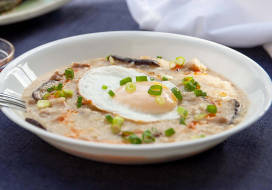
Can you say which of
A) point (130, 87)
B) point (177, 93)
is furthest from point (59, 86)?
point (177, 93)

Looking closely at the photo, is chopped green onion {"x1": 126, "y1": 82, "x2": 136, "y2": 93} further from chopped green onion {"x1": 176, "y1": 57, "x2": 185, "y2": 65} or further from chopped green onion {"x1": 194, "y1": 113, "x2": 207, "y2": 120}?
chopped green onion {"x1": 176, "y1": 57, "x2": 185, "y2": 65}

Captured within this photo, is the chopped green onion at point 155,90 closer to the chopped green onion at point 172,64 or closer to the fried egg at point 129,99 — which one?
A: the fried egg at point 129,99

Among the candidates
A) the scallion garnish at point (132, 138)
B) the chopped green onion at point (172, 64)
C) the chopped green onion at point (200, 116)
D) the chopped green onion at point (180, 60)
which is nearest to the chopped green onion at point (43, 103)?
the scallion garnish at point (132, 138)

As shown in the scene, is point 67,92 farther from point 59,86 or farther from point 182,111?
point 182,111

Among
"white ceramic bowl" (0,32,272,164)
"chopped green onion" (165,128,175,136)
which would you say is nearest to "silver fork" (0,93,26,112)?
"white ceramic bowl" (0,32,272,164)

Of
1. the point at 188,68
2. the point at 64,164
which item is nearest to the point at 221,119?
the point at 188,68
